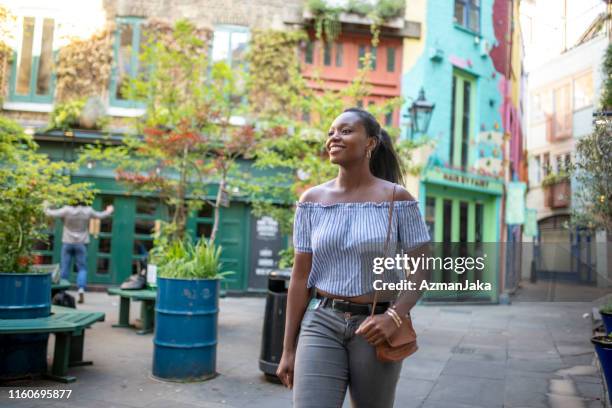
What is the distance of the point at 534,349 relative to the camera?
314 inches

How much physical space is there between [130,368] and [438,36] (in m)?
12.7

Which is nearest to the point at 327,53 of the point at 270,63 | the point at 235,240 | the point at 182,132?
the point at 270,63

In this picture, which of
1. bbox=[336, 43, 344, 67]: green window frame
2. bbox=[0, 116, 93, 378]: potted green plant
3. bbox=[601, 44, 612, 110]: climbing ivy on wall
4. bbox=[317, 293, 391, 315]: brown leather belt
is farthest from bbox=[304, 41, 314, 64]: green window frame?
bbox=[317, 293, 391, 315]: brown leather belt

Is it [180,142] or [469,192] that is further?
[469,192]

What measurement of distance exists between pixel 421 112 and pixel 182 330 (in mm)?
8826

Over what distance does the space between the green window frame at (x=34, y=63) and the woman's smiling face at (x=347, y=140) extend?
43.7 ft

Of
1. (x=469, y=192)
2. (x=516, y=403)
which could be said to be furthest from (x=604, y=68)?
(x=516, y=403)

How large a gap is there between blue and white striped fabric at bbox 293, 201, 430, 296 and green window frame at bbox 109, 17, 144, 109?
41.2ft

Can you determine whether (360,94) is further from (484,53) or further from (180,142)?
(484,53)

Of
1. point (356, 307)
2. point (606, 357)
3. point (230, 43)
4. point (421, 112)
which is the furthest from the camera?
point (230, 43)

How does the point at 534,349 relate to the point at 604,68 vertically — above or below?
below

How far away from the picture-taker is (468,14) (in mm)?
16094

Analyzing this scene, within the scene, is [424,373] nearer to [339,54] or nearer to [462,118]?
[339,54]

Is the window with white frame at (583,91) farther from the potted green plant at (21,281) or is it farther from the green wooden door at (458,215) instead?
the potted green plant at (21,281)
